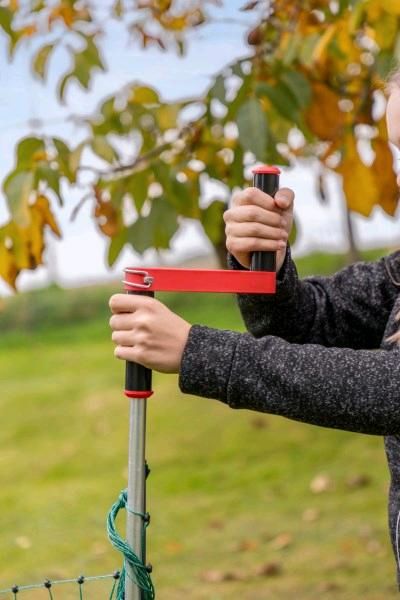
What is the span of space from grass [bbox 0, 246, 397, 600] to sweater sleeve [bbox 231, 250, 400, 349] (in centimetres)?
184

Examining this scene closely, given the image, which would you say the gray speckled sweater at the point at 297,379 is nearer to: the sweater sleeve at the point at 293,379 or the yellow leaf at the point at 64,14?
the sweater sleeve at the point at 293,379

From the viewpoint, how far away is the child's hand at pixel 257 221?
1429mm

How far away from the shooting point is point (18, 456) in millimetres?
5578

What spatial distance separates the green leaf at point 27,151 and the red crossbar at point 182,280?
928 millimetres

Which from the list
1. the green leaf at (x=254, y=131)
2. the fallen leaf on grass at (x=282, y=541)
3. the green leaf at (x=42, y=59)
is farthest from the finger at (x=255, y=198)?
the fallen leaf on grass at (x=282, y=541)

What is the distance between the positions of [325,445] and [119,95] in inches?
124

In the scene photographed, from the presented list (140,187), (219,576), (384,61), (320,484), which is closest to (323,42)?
(384,61)

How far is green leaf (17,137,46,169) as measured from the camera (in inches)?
83.3

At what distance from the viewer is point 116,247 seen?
7.43 ft

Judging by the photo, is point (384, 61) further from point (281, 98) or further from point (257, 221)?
point (257, 221)

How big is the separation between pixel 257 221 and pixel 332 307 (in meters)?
0.42

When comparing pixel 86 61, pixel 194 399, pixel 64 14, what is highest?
pixel 64 14

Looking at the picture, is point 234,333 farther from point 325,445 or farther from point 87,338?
point 87,338

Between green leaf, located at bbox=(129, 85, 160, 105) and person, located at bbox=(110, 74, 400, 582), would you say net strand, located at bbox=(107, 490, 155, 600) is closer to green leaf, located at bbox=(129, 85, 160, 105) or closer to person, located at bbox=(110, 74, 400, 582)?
person, located at bbox=(110, 74, 400, 582)
